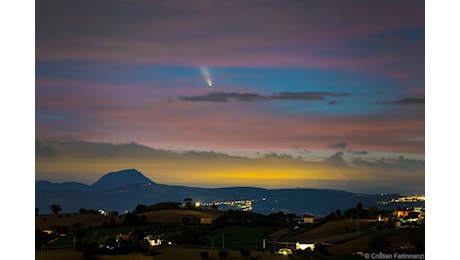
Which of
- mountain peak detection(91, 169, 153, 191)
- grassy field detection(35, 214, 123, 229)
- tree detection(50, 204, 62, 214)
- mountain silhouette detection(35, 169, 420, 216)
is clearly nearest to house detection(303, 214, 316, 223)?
mountain silhouette detection(35, 169, 420, 216)

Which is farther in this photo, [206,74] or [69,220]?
[69,220]

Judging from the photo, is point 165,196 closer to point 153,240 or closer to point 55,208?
point 153,240

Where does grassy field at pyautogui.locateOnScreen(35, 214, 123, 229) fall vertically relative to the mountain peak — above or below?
below

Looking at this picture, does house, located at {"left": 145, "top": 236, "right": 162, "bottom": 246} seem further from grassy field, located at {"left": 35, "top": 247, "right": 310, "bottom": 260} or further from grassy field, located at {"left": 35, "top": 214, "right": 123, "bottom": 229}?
grassy field, located at {"left": 35, "top": 214, "right": 123, "bottom": 229}

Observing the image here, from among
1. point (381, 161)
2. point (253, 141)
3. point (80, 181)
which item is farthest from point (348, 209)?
point (80, 181)

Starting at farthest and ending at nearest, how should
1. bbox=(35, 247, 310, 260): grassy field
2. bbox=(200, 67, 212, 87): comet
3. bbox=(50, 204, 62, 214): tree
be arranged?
bbox=(50, 204, 62, 214): tree < bbox=(200, 67, 212, 87): comet < bbox=(35, 247, 310, 260): grassy field

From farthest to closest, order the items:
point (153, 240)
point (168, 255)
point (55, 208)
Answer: point (55, 208) → point (153, 240) → point (168, 255)

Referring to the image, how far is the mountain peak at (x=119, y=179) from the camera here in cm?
816

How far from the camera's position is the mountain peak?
8.16 m

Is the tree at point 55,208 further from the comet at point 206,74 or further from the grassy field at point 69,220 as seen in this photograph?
the comet at point 206,74

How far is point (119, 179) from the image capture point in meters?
8.17

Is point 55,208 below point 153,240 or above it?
above

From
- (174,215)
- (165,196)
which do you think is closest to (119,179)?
(165,196)

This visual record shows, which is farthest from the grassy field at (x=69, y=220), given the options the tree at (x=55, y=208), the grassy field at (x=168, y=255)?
the grassy field at (x=168, y=255)
